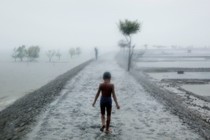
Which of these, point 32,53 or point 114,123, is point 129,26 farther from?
point 32,53

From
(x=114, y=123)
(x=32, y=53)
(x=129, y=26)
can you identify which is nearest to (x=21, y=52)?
(x=32, y=53)

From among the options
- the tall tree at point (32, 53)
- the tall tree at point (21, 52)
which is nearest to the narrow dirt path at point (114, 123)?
the tall tree at point (32, 53)

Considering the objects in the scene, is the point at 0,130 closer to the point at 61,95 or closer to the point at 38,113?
the point at 38,113

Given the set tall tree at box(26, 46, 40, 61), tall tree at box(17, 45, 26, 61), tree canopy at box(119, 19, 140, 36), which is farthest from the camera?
tall tree at box(17, 45, 26, 61)

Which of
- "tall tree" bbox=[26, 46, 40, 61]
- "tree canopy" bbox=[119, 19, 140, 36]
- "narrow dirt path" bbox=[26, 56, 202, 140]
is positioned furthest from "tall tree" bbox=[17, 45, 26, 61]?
"narrow dirt path" bbox=[26, 56, 202, 140]

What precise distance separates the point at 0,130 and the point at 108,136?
6162 millimetres

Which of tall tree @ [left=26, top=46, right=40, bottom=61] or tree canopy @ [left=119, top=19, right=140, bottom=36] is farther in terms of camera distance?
tall tree @ [left=26, top=46, right=40, bottom=61]

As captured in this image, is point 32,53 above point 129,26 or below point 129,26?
below

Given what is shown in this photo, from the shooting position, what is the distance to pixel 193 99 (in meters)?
26.7

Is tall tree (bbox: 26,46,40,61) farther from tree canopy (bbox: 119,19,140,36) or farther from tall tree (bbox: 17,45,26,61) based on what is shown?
tree canopy (bbox: 119,19,140,36)

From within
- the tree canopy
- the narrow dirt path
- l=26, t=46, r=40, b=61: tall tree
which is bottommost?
l=26, t=46, r=40, b=61: tall tree

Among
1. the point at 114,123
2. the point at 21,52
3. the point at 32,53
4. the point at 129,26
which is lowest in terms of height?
the point at 32,53

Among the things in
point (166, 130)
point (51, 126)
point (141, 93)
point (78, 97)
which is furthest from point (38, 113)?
point (141, 93)

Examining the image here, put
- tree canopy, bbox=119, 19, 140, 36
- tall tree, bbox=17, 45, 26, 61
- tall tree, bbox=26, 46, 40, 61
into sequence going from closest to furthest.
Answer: tree canopy, bbox=119, 19, 140, 36
tall tree, bbox=26, 46, 40, 61
tall tree, bbox=17, 45, 26, 61
